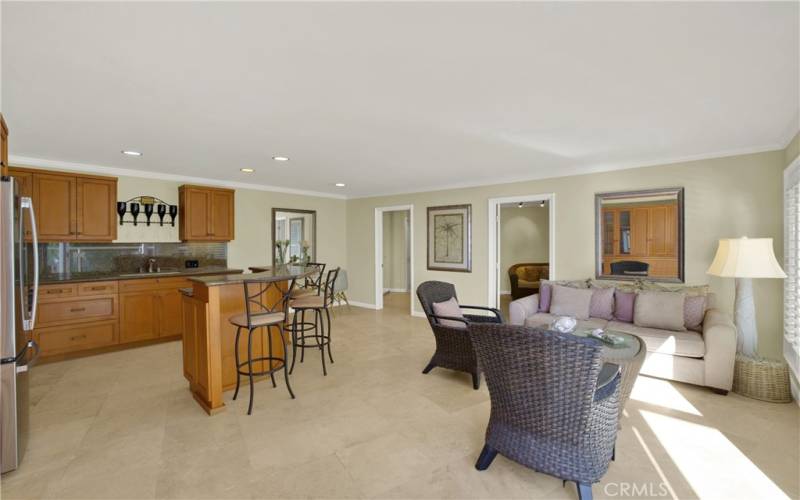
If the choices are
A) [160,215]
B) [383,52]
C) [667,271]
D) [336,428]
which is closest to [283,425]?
[336,428]

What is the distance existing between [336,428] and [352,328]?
10.2 ft

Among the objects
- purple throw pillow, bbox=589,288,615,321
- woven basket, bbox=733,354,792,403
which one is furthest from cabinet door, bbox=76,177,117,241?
woven basket, bbox=733,354,792,403

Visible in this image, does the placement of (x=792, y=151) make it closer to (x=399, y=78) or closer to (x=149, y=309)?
(x=399, y=78)

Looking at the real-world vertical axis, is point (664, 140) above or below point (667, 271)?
above

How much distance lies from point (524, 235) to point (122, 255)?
8199 millimetres

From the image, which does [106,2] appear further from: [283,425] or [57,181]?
[57,181]

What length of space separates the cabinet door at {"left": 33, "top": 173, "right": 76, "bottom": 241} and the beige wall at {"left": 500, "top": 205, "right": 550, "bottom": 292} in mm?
8217

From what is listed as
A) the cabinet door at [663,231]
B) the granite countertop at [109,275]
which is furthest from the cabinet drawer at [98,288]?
the cabinet door at [663,231]

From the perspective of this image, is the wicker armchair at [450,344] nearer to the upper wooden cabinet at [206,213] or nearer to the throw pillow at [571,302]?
the throw pillow at [571,302]

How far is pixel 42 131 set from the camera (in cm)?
326

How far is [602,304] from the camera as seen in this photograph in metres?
4.28

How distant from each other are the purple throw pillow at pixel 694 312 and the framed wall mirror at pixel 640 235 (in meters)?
0.50

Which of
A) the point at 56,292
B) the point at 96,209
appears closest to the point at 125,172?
the point at 96,209

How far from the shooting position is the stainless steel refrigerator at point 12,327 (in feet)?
6.77
